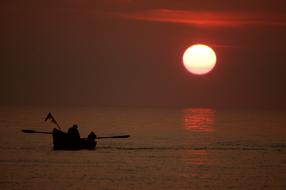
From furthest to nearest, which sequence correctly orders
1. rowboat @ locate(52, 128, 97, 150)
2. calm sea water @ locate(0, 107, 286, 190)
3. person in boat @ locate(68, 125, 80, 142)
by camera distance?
1. rowboat @ locate(52, 128, 97, 150)
2. person in boat @ locate(68, 125, 80, 142)
3. calm sea water @ locate(0, 107, 286, 190)

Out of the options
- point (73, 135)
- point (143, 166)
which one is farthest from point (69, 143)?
point (143, 166)

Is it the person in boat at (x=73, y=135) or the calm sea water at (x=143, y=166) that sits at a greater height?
the person in boat at (x=73, y=135)

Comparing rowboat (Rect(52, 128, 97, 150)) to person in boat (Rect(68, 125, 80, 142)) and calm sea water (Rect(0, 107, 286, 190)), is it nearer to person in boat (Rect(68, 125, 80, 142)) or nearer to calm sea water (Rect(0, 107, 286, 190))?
person in boat (Rect(68, 125, 80, 142))

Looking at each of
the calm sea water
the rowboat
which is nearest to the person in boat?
the rowboat

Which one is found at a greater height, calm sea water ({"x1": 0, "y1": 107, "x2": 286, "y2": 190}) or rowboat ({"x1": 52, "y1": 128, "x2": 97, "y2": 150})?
rowboat ({"x1": 52, "y1": 128, "x2": 97, "y2": 150})

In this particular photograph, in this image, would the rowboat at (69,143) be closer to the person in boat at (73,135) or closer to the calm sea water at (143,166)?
the person in boat at (73,135)

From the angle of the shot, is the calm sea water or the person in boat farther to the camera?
→ the person in boat

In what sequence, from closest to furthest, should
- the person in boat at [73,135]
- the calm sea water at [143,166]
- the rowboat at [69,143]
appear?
the calm sea water at [143,166] < the person in boat at [73,135] < the rowboat at [69,143]

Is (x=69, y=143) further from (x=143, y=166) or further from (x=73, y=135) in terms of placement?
(x=143, y=166)

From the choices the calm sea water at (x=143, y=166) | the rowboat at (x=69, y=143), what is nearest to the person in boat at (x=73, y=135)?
the rowboat at (x=69, y=143)

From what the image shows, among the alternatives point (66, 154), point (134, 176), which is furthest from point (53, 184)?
point (66, 154)

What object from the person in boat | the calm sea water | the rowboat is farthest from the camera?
the rowboat

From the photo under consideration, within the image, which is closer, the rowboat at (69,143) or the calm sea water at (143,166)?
the calm sea water at (143,166)

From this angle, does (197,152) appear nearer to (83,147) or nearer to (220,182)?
(83,147)
